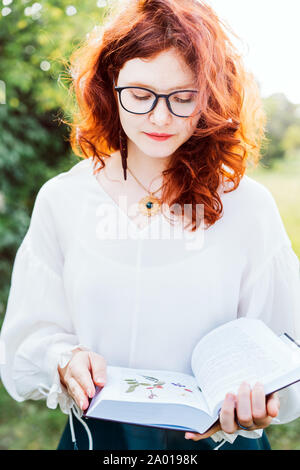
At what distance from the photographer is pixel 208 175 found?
4.50ft

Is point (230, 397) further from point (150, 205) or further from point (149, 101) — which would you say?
point (149, 101)

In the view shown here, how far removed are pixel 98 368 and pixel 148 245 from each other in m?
0.37

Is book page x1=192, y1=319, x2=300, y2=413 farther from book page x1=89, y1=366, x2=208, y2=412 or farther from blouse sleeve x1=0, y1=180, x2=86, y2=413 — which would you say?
blouse sleeve x1=0, y1=180, x2=86, y2=413

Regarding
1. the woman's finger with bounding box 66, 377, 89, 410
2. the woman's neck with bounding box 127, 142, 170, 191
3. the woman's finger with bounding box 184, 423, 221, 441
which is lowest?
the woman's finger with bounding box 184, 423, 221, 441

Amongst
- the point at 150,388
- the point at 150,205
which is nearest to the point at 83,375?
the point at 150,388

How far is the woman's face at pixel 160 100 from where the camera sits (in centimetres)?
118

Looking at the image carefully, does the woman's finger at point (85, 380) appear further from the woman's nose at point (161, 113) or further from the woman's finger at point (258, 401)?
the woman's nose at point (161, 113)

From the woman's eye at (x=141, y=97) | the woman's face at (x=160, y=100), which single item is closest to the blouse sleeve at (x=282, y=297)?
the woman's face at (x=160, y=100)

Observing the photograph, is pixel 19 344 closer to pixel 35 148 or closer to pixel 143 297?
pixel 143 297

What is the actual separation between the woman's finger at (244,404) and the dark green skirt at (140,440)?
35 cm

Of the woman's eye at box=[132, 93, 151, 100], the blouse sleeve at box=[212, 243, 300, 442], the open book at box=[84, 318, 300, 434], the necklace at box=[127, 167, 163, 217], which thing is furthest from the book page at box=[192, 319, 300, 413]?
the woman's eye at box=[132, 93, 151, 100]

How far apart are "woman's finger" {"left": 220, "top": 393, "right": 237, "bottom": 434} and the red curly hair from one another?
0.50 meters

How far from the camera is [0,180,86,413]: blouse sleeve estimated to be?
1.44 meters
